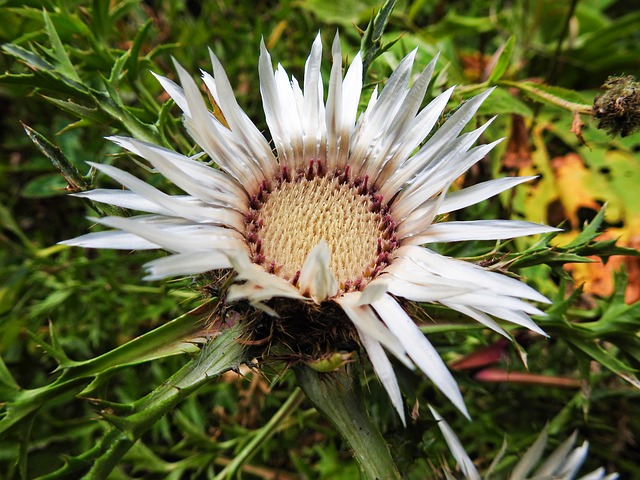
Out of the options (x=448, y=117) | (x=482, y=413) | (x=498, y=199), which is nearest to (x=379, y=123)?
(x=448, y=117)

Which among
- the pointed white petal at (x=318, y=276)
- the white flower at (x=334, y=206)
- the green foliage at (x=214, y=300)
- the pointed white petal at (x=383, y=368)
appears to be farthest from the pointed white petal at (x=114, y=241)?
the pointed white petal at (x=383, y=368)

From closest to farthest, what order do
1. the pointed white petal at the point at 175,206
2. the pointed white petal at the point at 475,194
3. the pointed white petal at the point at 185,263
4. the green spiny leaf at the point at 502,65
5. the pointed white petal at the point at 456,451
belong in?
the pointed white petal at the point at 185,263, the pointed white petal at the point at 175,206, the pointed white petal at the point at 475,194, the pointed white petal at the point at 456,451, the green spiny leaf at the point at 502,65

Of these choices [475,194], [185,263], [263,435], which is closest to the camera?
[185,263]

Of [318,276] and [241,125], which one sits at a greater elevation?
[241,125]

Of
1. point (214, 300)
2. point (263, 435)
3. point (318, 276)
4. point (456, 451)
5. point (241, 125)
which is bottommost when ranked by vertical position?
point (263, 435)

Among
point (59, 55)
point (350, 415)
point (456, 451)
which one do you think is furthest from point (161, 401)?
point (59, 55)

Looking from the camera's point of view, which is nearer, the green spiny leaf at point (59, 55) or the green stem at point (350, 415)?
the green stem at point (350, 415)

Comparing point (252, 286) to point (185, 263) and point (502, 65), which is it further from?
point (502, 65)

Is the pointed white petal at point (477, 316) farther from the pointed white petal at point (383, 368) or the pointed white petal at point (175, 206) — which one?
the pointed white petal at point (175, 206)

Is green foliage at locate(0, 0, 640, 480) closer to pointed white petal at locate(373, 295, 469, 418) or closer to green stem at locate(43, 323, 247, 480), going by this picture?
green stem at locate(43, 323, 247, 480)

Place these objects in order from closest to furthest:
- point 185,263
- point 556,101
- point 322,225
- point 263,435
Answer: point 185,263, point 322,225, point 556,101, point 263,435
